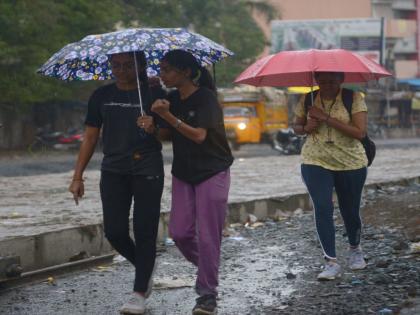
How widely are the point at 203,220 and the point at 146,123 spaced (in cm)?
67

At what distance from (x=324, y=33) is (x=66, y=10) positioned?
853 inches

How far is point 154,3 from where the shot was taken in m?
34.8

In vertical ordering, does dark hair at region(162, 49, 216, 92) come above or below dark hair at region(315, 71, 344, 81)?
above

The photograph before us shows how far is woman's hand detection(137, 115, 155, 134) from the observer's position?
5094 millimetres

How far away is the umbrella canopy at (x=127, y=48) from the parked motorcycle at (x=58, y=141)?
2642 centimetres

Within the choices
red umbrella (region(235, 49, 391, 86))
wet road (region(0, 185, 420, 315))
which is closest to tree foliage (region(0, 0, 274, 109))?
wet road (region(0, 185, 420, 315))

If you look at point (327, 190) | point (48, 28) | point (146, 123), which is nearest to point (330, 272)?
point (327, 190)

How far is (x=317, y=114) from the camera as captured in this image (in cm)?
618

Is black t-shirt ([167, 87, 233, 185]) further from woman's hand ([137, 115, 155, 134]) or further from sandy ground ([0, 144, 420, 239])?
sandy ground ([0, 144, 420, 239])

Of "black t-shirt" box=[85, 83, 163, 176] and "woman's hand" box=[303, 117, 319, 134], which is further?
"woman's hand" box=[303, 117, 319, 134]

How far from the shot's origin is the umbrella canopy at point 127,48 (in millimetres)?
5051

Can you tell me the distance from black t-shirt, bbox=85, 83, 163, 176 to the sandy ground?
93.3 inches

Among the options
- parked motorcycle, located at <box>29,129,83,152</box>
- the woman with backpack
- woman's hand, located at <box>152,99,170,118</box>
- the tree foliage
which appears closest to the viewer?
woman's hand, located at <box>152,99,170,118</box>

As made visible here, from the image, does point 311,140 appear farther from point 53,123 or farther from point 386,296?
point 53,123
